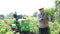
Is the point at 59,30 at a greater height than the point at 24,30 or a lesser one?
lesser

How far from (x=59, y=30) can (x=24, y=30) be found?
102 inches

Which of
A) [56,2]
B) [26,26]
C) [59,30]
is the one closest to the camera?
[26,26]

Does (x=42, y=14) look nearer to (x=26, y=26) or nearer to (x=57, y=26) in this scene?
(x=26, y=26)

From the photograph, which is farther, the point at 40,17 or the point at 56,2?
the point at 56,2

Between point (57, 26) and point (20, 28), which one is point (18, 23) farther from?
point (57, 26)

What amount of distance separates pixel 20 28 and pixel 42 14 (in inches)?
20.4

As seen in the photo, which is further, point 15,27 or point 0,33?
point 0,33

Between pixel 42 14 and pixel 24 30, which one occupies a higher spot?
pixel 42 14

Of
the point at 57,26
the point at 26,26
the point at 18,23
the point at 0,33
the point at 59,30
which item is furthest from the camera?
the point at 57,26

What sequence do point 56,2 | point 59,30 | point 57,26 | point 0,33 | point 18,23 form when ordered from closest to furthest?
point 18,23, point 0,33, point 59,30, point 57,26, point 56,2

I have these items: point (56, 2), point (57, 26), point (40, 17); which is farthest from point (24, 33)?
point (56, 2)

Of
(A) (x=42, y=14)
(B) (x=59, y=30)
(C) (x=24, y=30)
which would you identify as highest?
(A) (x=42, y=14)

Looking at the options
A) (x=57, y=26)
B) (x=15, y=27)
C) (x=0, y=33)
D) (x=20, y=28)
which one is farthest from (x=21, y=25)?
(x=57, y=26)

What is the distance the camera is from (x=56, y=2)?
816 cm
